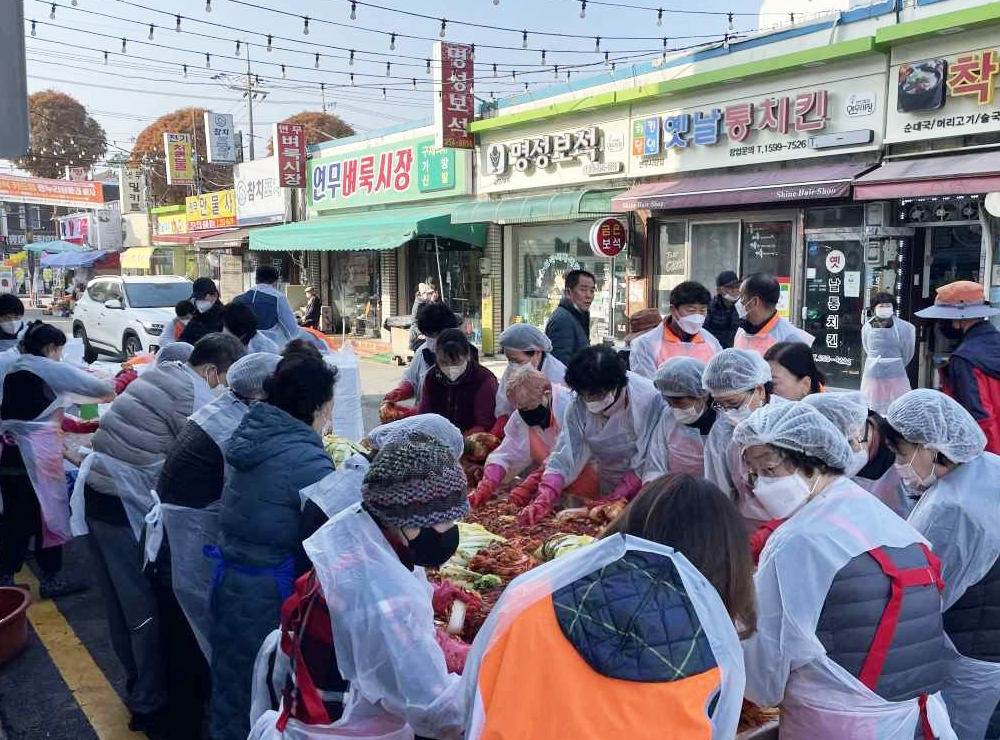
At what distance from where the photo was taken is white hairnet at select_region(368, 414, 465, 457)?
2.67 meters

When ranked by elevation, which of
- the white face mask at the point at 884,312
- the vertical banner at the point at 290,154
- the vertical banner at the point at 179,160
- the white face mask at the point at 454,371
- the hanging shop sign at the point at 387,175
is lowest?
the white face mask at the point at 454,371

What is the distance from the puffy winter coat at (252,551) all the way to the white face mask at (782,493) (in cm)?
147

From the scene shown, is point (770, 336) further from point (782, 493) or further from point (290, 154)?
point (290, 154)

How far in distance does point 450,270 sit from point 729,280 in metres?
11.9

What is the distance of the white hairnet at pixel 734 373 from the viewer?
3469 millimetres

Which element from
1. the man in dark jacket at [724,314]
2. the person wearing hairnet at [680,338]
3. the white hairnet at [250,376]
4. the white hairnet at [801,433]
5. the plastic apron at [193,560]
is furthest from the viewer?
the man in dark jacket at [724,314]

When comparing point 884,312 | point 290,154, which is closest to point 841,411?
point 884,312

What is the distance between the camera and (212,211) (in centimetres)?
2805

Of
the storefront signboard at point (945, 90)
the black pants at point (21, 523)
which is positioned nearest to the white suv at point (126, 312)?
the black pants at point (21, 523)

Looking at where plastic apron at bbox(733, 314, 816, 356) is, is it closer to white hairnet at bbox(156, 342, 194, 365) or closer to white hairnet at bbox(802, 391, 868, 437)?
white hairnet at bbox(802, 391, 868, 437)

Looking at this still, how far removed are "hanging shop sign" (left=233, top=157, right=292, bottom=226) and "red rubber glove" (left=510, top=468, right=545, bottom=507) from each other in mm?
20454

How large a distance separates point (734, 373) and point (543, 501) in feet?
3.94

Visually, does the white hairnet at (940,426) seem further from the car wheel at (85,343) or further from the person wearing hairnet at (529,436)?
the car wheel at (85,343)

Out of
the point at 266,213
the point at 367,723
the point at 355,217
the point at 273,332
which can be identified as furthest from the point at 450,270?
the point at 367,723
